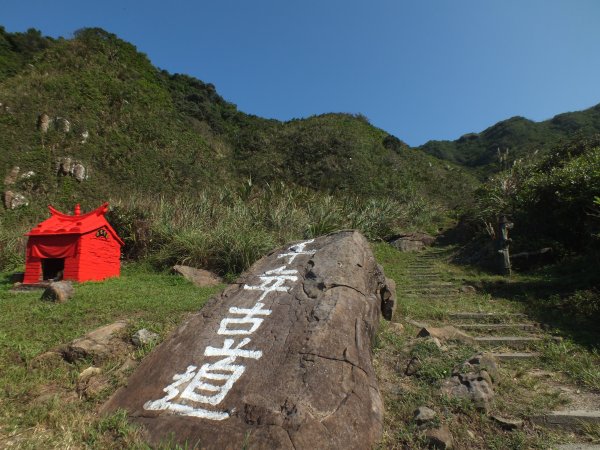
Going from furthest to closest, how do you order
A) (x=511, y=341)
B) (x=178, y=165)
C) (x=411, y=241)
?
(x=178, y=165)
(x=411, y=241)
(x=511, y=341)

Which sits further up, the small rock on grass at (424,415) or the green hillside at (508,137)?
the green hillside at (508,137)

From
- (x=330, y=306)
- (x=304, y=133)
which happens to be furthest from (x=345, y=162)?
(x=330, y=306)

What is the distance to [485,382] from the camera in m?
3.22

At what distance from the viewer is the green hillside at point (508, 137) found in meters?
37.7

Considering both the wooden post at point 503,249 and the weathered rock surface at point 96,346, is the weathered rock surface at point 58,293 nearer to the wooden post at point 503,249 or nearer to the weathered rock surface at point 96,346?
the weathered rock surface at point 96,346

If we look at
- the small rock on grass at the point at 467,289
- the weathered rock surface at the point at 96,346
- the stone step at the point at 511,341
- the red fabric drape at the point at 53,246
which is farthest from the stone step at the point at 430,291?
the red fabric drape at the point at 53,246

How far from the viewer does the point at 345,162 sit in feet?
81.7

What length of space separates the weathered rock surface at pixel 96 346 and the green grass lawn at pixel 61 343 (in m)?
0.09

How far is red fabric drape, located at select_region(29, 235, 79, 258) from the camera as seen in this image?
24.2 feet

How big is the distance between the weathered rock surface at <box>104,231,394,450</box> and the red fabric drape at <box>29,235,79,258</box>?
4760 millimetres

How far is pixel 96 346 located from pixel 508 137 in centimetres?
4559

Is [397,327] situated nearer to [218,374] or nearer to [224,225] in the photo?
[218,374]

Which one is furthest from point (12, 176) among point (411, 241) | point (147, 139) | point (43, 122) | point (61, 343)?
point (411, 241)

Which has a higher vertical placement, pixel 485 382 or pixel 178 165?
pixel 178 165
